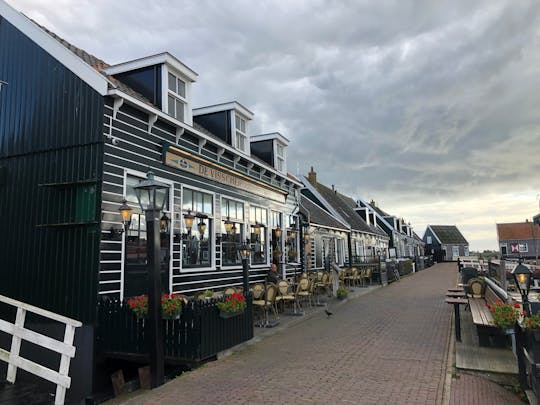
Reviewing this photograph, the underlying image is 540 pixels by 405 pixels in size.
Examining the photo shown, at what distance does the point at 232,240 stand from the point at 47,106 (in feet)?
19.9

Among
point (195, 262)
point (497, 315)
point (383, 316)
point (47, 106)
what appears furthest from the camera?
point (383, 316)

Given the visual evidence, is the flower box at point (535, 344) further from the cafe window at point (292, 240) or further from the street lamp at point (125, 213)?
the cafe window at point (292, 240)

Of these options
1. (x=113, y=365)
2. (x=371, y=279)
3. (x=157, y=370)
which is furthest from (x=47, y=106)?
(x=371, y=279)

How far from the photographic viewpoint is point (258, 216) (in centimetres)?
1409

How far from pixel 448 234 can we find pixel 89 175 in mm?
75807

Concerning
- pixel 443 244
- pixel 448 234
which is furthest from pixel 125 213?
pixel 448 234

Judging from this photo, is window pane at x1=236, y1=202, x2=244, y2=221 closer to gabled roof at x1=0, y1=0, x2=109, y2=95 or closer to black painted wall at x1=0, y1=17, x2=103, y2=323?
black painted wall at x1=0, y1=17, x2=103, y2=323

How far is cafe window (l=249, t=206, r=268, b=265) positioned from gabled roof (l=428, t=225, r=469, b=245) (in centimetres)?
6423

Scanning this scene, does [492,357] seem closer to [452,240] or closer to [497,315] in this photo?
[497,315]

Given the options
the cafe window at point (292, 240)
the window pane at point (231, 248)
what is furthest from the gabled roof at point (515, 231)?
the window pane at point (231, 248)

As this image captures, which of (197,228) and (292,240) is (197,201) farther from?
(292,240)

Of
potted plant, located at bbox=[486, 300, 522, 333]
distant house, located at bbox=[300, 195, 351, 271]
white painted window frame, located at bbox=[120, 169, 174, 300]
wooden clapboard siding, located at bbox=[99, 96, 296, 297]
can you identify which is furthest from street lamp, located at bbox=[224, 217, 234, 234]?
potted plant, located at bbox=[486, 300, 522, 333]

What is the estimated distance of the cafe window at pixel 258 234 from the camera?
13461 mm

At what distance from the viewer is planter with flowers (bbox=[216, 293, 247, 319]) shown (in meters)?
7.21
